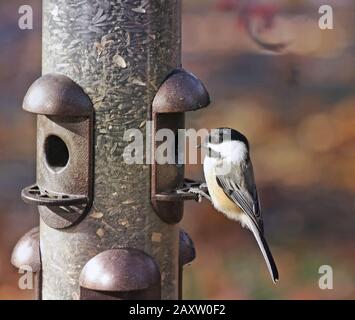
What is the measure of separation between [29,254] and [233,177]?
2.13 feet

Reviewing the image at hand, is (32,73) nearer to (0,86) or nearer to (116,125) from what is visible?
(0,86)

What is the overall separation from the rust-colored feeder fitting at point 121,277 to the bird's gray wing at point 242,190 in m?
0.34

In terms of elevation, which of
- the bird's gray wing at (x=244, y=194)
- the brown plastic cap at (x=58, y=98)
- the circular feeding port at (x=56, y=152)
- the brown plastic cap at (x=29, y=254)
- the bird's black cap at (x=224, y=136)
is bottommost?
the brown plastic cap at (x=29, y=254)

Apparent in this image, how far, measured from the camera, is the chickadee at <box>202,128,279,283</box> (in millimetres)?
3008

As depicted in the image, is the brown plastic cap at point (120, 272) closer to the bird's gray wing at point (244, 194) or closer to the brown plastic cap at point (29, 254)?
the brown plastic cap at point (29, 254)

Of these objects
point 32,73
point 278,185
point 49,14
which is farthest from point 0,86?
point 49,14

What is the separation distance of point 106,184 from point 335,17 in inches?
154

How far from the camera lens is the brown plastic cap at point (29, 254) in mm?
2963

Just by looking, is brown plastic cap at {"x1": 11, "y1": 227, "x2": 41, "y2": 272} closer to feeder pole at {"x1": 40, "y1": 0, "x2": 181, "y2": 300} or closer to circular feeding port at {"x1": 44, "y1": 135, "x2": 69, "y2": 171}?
feeder pole at {"x1": 40, "y1": 0, "x2": 181, "y2": 300}

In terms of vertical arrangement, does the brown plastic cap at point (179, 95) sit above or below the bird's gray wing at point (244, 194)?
above

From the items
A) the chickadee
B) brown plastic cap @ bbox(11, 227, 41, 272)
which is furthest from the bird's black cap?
brown plastic cap @ bbox(11, 227, 41, 272)
